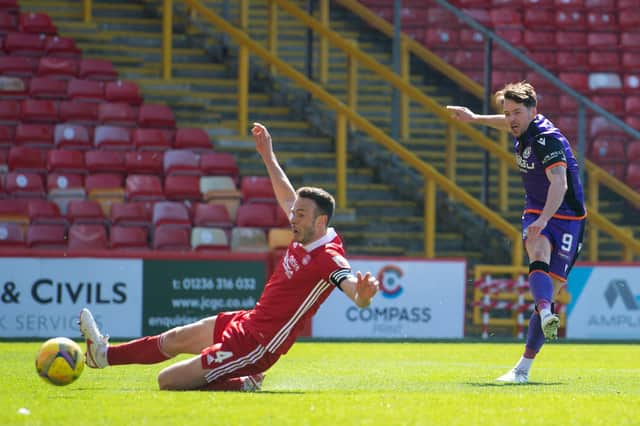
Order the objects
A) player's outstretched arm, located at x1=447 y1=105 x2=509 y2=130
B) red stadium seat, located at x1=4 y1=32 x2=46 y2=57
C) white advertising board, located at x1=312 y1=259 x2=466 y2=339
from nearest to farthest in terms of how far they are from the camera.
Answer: player's outstretched arm, located at x1=447 y1=105 x2=509 y2=130 → white advertising board, located at x1=312 y1=259 x2=466 y2=339 → red stadium seat, located at x1=4 y1=32 x2=46 y2=57

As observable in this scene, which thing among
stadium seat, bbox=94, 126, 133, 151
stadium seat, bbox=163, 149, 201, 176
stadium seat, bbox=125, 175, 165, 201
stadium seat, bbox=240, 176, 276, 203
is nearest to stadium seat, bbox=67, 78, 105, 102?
stadium seat, bbox=94, 126, 133, 151

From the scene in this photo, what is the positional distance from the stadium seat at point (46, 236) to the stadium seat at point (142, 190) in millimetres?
1241

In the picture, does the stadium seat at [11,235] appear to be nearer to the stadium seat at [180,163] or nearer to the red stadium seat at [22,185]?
Answer: the red stadium seat at [22,185]

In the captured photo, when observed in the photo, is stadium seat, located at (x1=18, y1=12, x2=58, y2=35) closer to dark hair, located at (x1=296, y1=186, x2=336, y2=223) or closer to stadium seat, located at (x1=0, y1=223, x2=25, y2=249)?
stadium seat, located at (x1=0, y1=223, x2=25, y2=249)

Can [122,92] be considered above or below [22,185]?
above

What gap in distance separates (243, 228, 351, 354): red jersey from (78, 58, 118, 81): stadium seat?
508 inches

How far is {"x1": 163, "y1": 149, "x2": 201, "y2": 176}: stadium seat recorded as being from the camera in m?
19.3

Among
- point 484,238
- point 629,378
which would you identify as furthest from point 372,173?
point 629,378

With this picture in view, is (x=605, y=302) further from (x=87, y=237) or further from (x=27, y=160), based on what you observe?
(x=27, y=160)

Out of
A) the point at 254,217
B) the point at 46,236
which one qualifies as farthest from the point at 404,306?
the point at 46,236

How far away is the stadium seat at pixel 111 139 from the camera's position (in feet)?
63.8

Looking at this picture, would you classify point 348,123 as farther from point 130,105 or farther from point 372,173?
point 130,105

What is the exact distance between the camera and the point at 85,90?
20172mm

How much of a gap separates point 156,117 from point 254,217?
8.32 feet
